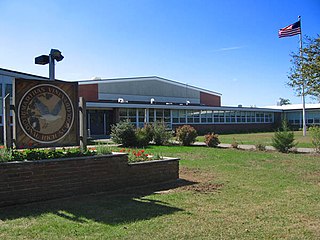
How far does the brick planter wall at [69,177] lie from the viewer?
5914mm

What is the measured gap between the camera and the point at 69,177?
21.7ft

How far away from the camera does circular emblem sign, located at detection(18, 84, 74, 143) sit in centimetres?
685

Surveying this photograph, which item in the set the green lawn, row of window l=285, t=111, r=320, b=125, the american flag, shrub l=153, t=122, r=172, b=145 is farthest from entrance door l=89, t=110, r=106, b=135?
row of window l=285, t=111, r=320, b=125

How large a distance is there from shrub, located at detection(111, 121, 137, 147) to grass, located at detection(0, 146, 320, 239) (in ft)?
35.6

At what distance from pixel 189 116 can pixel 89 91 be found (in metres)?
11.7

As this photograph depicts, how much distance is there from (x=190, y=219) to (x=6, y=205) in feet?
10.6

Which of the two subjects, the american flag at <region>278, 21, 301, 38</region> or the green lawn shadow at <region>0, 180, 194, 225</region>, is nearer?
the green lawn shadow at <region>0, 180, 194, 225</region>

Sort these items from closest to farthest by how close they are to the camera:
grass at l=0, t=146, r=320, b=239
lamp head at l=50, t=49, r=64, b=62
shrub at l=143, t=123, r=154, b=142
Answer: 1. grass at l=0, t=146, r=320, b=239
2. lamp head at l=50, t=49, r=64, b=62
3. shrub at l=143, t=123, r=154, b=142

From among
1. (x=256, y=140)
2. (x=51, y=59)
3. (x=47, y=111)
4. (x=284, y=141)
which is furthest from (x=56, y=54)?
(x=256, y=140)

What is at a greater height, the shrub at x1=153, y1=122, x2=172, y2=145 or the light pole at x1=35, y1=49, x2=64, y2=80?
the light pole at x1=35, y1=49, x2=64, y2=80

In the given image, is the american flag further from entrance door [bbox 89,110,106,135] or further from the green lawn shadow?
the green lawn shadow

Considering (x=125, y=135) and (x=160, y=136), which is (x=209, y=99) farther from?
(x=125, y=135)

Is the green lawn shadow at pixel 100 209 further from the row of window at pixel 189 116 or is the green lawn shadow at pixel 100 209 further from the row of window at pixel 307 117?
the row of window at pixel 307 117

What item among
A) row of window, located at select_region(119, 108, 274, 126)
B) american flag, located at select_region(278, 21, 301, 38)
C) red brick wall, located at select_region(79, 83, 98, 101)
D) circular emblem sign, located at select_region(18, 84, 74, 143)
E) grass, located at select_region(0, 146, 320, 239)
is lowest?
grass, located at select_region(0, 146, 320, 239)
